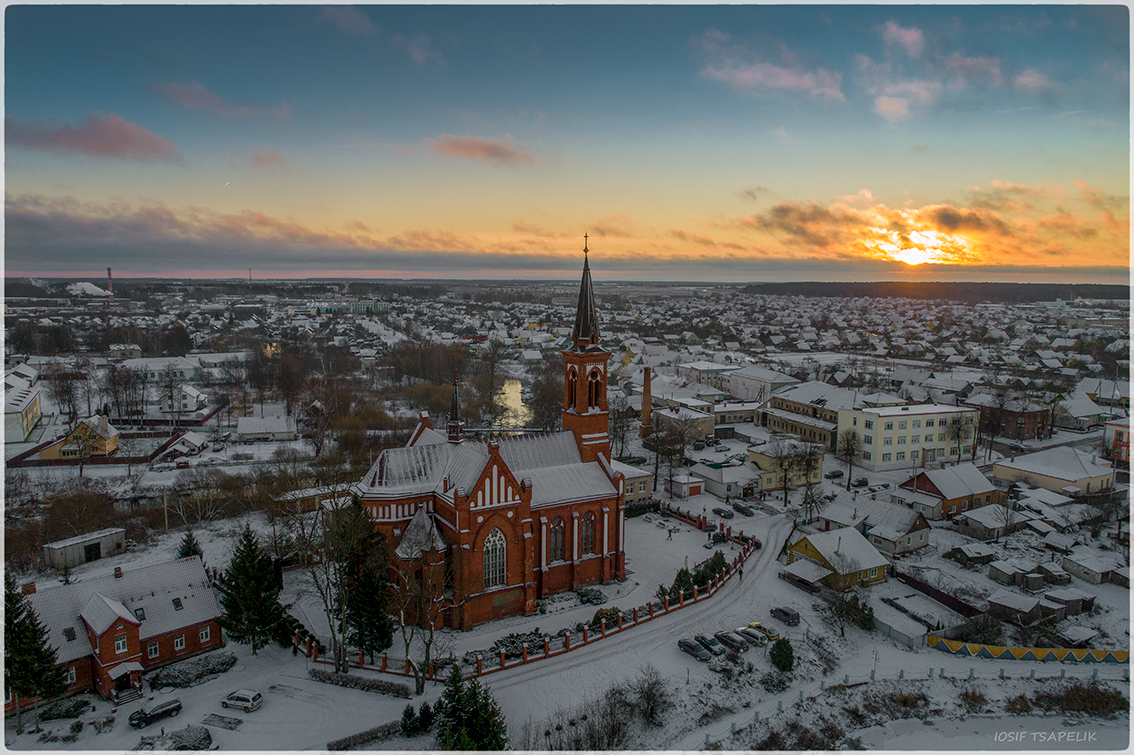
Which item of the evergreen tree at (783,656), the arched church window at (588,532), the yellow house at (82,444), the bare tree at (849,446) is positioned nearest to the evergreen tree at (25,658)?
the arched church window at (588,532)

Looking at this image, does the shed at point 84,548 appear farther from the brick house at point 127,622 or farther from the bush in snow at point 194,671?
the bush in snow at point 194,671

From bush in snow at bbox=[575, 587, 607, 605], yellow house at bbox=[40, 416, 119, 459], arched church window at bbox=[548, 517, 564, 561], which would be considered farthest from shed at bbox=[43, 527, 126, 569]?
bush in snow at bbox=[575, 587, 607, 605]

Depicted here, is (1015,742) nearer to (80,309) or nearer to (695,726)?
(695,726)

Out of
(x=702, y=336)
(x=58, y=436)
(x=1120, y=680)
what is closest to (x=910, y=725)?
(x=1120, y=680)

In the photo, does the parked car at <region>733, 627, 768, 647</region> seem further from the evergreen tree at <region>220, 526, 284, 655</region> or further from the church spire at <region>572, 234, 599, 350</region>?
the evergreen tree at <region>220, 526, 284, 655</region>

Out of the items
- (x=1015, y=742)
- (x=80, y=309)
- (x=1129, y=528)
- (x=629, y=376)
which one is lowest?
(x=1015, y=742)

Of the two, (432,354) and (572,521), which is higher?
(432,354)

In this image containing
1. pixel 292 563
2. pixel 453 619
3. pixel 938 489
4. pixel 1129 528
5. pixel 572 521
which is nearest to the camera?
pixel 453 619

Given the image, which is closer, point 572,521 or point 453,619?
point 453,619
